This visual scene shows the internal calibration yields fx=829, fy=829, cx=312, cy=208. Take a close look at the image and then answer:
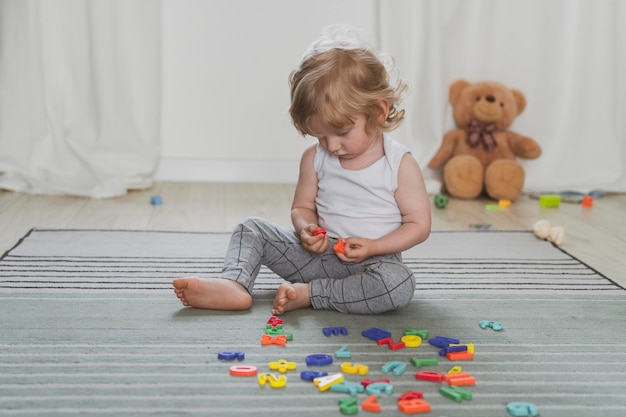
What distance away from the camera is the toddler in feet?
4.68

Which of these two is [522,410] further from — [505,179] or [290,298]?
[505,179]

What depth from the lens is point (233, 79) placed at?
280cm

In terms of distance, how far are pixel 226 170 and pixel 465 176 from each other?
0.82 meters

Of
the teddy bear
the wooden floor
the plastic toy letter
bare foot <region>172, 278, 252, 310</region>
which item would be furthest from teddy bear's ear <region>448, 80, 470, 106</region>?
the plastic toy letter

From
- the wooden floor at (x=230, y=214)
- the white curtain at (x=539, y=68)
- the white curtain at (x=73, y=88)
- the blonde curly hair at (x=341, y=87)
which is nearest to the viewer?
the blonde curly hair at (x=341, y=87)

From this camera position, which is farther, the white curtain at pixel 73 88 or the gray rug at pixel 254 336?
the white curtain at pixel 73 88

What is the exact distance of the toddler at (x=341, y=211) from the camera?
1427 millimetres

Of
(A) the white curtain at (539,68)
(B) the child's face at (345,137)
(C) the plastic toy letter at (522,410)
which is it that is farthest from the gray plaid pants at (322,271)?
(A) the white curtain at (539,68)

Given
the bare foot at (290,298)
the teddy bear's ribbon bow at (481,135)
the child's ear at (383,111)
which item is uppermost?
the child's ear at (383,111)

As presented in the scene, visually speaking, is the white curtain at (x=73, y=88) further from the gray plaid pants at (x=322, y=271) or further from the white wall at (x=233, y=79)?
the gray plaid pants at (x=322, y=271)

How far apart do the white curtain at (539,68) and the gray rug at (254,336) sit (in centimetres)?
94

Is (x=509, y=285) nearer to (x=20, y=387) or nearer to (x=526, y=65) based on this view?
(x=20, y=387)

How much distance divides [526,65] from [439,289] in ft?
4.72

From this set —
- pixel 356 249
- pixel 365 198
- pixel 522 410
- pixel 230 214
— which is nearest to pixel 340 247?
pixel 356 249
